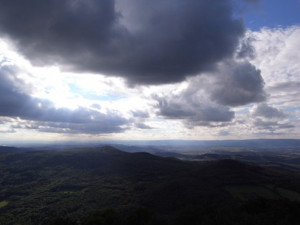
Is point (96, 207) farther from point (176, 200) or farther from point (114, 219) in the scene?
point (114, 219)

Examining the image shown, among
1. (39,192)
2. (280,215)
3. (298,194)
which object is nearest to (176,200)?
(298,194)

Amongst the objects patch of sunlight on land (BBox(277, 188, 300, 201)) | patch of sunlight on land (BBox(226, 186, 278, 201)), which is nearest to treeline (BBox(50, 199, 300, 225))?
patch of sunlight on land (BBox(226, 186, 278, 201))

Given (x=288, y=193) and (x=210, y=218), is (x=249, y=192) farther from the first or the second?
(x=210, y=218)

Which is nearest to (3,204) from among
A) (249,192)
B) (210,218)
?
(210,218)

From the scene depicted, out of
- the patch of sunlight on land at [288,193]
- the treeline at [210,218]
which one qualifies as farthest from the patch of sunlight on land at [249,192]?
the treeline at [210,218]

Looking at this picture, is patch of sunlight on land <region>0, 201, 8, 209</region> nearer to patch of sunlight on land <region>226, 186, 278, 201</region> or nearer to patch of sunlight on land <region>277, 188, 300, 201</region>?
patch of sunlight on land <region>226, 186, 278, 201</region>

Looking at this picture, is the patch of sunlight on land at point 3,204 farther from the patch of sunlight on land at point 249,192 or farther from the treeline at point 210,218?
the patch of sunlight on land at point 249,192

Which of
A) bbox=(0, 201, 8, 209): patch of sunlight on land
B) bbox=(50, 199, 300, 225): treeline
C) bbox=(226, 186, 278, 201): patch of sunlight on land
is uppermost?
bbox=(50, 199, 300, 225): treeline

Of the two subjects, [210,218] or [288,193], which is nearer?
[210,218]

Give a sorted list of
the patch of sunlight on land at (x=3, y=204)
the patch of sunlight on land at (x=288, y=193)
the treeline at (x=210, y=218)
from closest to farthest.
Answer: the treeline at (x=210, y=218) → the patch of sunlight on land at (x=288, y=193) → the patch of sunlight on land at (x=3, y=204)
